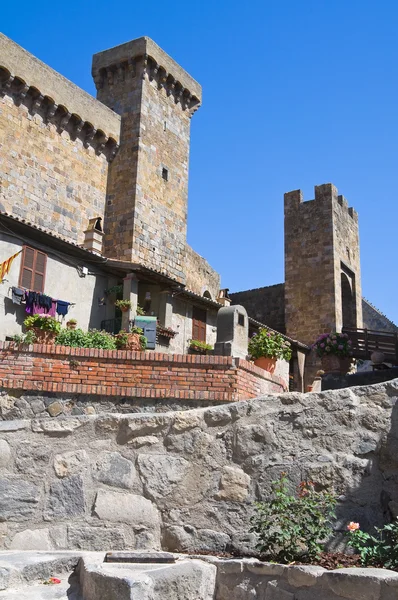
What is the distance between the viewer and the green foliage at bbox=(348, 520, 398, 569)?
3762mm

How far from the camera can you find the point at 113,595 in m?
3.55

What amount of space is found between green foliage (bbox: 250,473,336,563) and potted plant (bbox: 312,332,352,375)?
12769 mm

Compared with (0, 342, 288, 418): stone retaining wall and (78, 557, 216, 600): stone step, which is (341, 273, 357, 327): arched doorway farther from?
(78, 557, 216, 600): stone step

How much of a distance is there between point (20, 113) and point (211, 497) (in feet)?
71.7

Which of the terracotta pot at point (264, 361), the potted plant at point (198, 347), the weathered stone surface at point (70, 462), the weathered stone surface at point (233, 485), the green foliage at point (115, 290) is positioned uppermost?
the green foliage at point (115, 290)

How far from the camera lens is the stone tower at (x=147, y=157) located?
85.5 feet

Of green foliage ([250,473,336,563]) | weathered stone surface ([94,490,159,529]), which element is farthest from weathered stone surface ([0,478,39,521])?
green foliage ([250,473,336,563])

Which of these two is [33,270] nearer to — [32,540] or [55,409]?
[55,409]

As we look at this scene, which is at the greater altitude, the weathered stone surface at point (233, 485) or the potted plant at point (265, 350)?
the potted plant at point (265, 350)

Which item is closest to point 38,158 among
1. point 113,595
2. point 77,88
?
point 77,88

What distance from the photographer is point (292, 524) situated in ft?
13.5

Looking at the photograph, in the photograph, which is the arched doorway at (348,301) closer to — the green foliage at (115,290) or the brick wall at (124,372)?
the green foliage at (115,290)

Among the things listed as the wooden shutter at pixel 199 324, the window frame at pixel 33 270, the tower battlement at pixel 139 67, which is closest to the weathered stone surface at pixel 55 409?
the window frame at pixel 33 270

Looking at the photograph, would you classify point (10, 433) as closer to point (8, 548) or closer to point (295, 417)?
point (8, 548)
